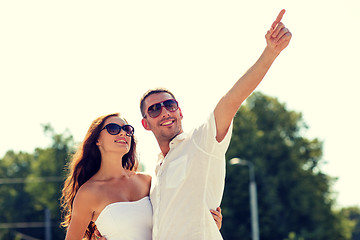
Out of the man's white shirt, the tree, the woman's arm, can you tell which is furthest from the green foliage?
the man's white shirt

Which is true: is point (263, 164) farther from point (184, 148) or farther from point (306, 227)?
point (184, 148)

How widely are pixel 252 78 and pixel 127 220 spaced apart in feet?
6.00

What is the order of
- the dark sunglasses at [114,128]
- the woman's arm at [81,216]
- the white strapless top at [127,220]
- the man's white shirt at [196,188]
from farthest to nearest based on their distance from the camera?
1. the dark sunglasses at [114,128]
2. the woman's arm at [81,216]
3. the white strapless top at [127,220]
4. the man's white shirt at [196,188]

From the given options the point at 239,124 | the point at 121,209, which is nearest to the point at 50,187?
the point at 239,124

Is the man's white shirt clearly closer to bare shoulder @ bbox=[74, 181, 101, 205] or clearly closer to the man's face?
the man's face

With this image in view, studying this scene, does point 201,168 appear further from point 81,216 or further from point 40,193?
point 40,193

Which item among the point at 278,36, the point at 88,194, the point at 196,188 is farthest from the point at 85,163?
the point at 278,36

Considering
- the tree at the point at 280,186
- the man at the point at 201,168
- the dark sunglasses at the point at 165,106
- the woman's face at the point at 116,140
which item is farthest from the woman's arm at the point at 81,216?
the tree at the point at 280,186

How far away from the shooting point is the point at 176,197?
3.66 meters

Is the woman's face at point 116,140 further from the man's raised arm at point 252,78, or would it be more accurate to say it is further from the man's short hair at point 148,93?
the man's raised arm at point 252,78

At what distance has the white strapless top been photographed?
4.52m

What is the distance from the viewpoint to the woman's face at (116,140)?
16.3 ft

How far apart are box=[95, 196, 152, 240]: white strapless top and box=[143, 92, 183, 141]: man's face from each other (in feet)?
2.33

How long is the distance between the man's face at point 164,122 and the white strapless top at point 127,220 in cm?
71
